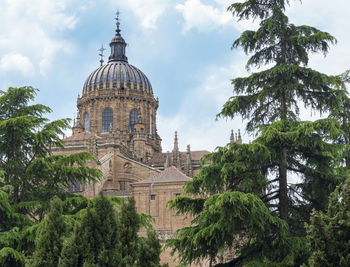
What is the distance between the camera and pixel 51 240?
16.3 m

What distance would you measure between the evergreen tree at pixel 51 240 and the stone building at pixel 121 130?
30988mm

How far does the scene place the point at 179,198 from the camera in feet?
59.2

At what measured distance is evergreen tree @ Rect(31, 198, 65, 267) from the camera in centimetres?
1595

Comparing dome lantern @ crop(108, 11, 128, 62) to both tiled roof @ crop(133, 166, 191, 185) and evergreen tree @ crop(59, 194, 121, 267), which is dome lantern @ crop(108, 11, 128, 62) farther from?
evergreen tree @ crop(59, 194, 121, 267)

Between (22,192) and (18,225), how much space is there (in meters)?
1.73

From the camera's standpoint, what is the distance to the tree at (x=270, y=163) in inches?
639

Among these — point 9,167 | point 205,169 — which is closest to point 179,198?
point 205,169

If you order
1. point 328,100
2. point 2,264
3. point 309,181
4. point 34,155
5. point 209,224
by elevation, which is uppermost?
point 328,100

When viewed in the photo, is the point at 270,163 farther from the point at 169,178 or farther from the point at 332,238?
the point at 169,178

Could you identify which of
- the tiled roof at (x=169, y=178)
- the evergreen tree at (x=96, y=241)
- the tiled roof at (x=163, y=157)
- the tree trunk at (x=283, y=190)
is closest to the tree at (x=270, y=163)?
the tree trunk at (x=283, y=190)

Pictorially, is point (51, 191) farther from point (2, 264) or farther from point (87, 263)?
point (87, 263)

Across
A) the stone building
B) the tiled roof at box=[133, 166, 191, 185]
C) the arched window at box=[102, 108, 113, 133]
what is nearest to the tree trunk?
the tiled roof at box=[133, 166, 191, 185]

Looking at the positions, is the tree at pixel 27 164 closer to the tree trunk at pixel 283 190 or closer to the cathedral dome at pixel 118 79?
the tree trunk at pixel 283 190

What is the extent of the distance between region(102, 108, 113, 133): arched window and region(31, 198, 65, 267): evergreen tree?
154 feet
